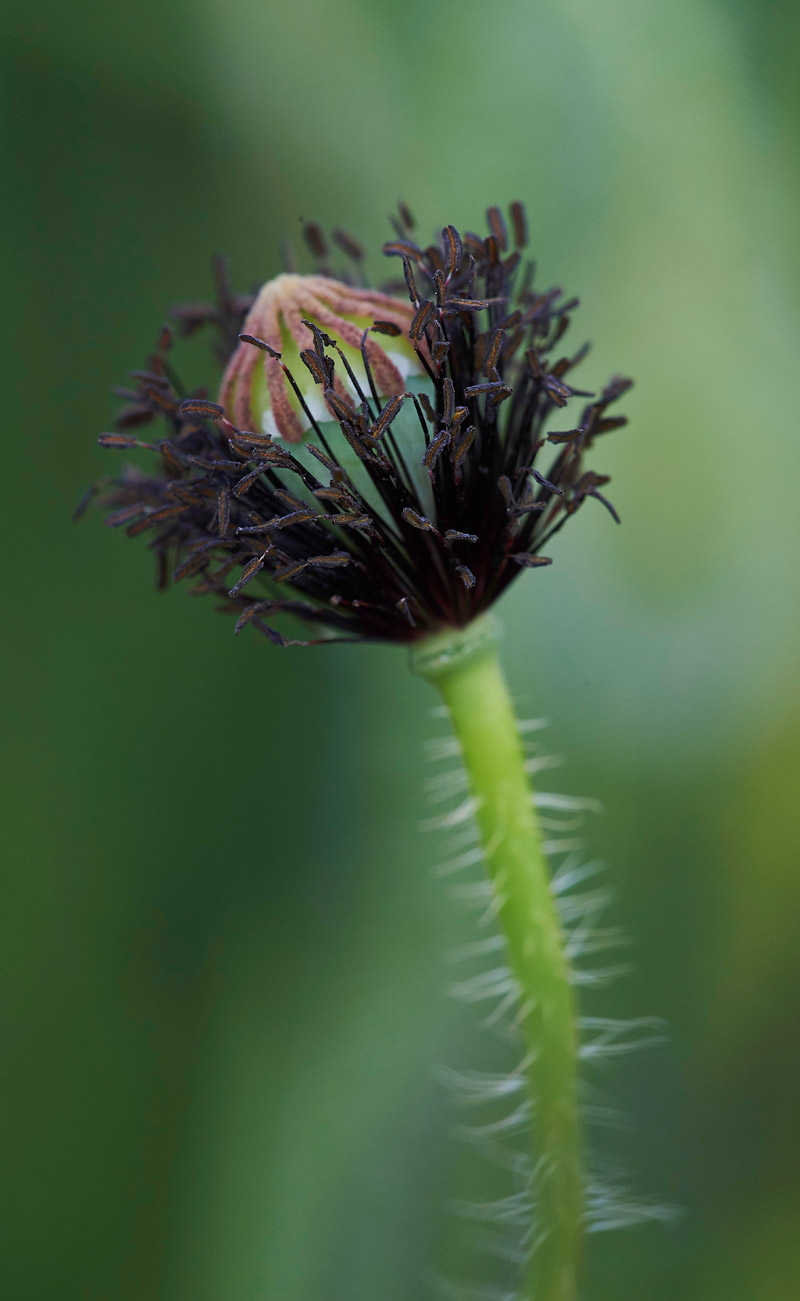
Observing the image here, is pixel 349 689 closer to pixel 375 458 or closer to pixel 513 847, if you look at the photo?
pixel 513 847

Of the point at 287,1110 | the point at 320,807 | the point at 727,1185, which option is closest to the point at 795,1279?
the point at 727,1185

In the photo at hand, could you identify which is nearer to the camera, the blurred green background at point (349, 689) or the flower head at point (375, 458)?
the flower head at point (375, 458)

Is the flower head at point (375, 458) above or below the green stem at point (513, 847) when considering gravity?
above

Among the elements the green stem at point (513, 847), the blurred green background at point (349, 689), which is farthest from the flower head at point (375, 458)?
the blurred green background at point (349, 689)

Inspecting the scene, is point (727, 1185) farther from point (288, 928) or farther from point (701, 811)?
point (288, 928)

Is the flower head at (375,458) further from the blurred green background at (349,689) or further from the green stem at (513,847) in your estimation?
the blurred green background at (349,689)

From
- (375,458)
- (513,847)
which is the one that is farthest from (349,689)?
(375,458)
